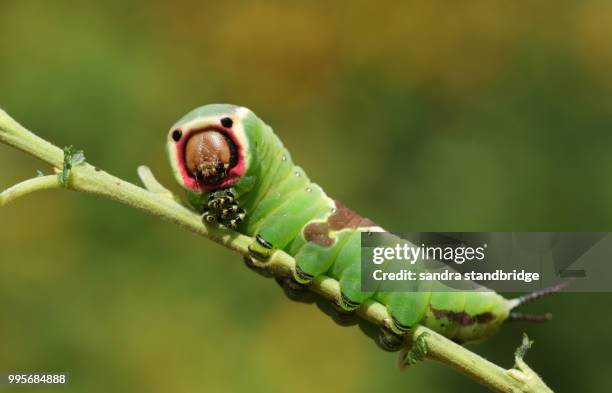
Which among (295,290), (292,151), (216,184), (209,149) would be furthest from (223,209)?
(292,151)

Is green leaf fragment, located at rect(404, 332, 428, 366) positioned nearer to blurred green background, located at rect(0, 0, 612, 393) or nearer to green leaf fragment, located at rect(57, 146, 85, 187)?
green leaf fragment, located at rect(57, 146, 85, 187)

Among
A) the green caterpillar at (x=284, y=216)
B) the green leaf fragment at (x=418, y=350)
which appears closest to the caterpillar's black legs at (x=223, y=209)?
the green caterpillar at (x=284, y=216)

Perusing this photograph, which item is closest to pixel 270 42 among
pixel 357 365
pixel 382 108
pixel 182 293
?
pixel 382 108

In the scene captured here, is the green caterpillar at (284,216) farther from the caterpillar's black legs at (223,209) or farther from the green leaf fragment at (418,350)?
the green leaf fragment at (418,350)

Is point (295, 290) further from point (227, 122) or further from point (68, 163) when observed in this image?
point (68, 163)

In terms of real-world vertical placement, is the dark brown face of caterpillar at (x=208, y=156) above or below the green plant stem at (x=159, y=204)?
above

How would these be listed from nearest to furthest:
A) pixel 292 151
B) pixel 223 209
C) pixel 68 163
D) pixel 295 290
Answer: pixel 68 163
pixel 223 209
pixel 295 290
pixel 292 151

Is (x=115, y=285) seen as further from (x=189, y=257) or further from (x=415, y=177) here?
(x=415, y=177)
